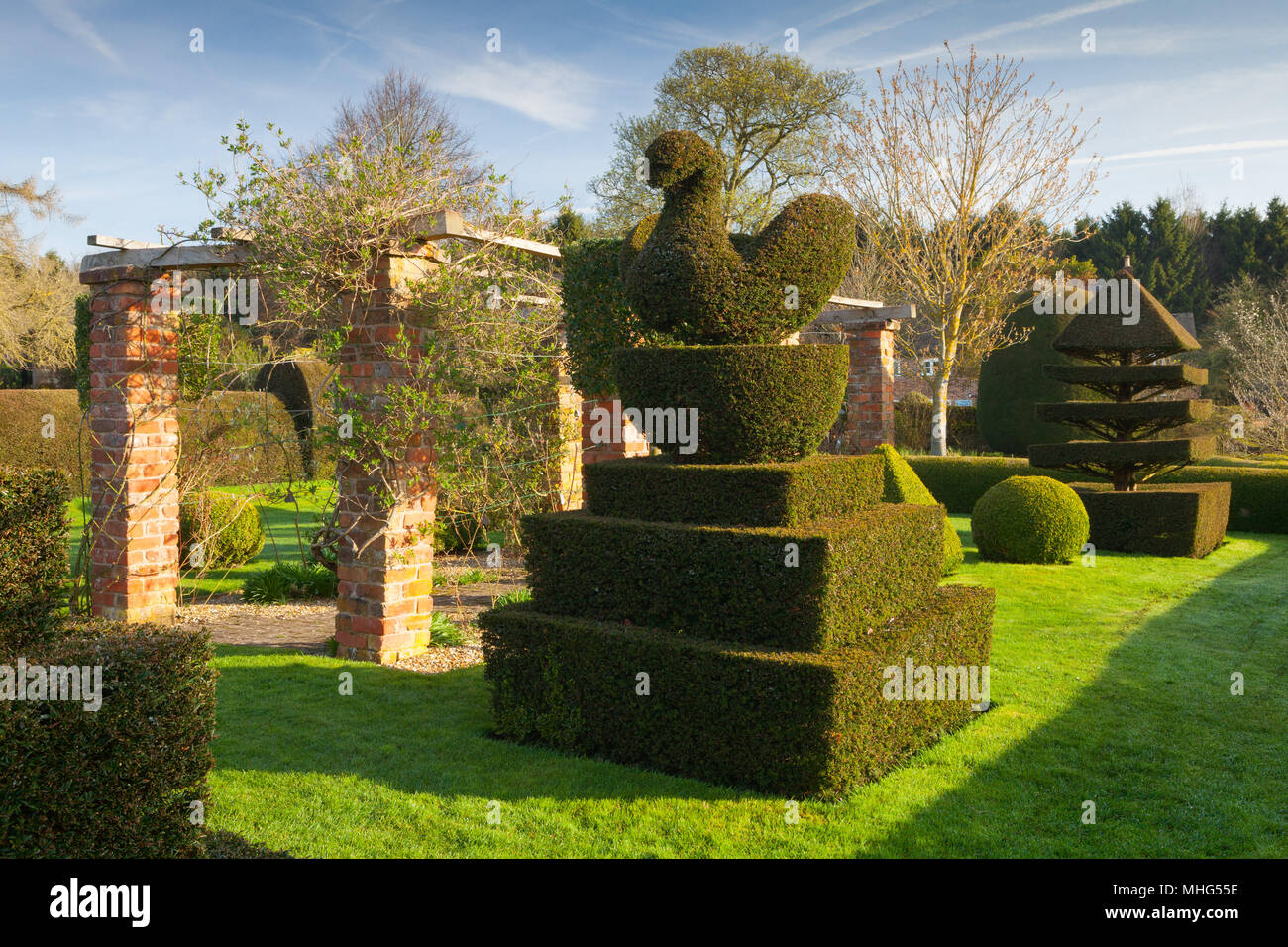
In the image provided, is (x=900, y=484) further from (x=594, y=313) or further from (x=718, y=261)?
(x=718, y=261)

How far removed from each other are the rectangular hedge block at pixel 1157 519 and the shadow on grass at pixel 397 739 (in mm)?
11406

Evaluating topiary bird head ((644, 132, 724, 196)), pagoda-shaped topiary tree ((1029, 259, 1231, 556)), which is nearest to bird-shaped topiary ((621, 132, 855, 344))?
topiary bird head ((644, 132, 724, 196))

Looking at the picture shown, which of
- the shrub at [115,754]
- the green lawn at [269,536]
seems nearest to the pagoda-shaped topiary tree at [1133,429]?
the green lawn at [269,536]

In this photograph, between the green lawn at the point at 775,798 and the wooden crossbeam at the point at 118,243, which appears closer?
the green lawn at the point at 775,798

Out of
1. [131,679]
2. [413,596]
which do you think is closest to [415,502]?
[413,596]

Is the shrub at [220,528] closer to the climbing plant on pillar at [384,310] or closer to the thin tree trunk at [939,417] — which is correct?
the climbing plant on pillar at [384,310]

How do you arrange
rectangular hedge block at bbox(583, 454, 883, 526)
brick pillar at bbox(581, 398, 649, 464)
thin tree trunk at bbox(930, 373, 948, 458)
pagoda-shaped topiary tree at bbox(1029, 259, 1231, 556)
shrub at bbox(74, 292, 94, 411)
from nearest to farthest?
rectangular hedge block at bbox(583, 454, 883, 526), brick pillar at bbox(581, 398, 649, 464), shrub at bbox(74, 292, 94, 411), pagoda-shaped topiary tree at bbox(1029, 259, 1231, 556), thin tree trunk at bbox(930, 373, 948, 458)

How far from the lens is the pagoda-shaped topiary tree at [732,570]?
16.4 ft

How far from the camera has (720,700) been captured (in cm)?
503

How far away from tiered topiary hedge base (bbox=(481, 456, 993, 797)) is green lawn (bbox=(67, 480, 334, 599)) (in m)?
2.70

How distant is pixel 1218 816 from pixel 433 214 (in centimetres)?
627

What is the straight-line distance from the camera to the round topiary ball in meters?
13.0

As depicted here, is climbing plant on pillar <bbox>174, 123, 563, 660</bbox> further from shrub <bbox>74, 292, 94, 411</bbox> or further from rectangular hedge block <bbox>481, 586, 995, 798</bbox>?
shrub <bbox>74, 292, 94, 411</bbox>
